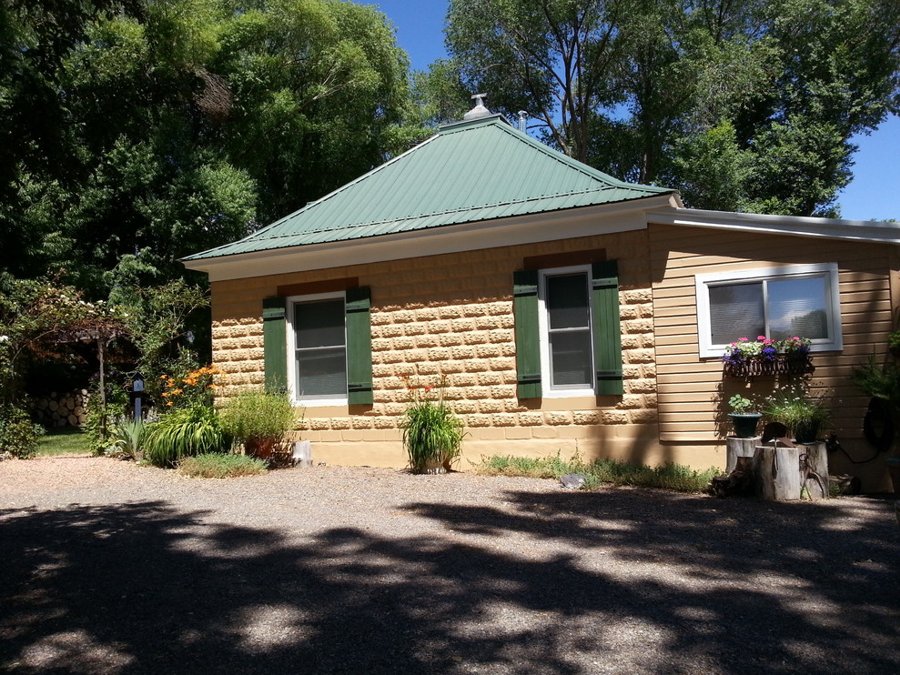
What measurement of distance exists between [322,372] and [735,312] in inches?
238

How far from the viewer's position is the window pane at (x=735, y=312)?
8656 mm

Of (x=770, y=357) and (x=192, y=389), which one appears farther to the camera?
(x=192, y=389)

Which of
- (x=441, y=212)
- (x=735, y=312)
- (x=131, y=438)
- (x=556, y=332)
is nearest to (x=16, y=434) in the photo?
(x=131, y=438)

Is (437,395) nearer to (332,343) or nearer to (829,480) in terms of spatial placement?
(332,343)

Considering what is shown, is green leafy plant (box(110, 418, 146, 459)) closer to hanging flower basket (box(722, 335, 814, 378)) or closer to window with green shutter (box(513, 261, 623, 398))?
window with green shutter (box(513, 261, 623, 398))

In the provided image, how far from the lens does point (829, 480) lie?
7574 mm

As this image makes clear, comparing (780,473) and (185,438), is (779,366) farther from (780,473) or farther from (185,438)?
(185,438)

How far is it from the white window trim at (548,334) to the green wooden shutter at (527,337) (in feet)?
0.29

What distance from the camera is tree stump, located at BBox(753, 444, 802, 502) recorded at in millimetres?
7316

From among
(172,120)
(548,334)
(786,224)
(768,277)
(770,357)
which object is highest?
(172,120)

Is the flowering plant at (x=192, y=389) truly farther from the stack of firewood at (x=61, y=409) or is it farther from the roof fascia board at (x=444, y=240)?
the stack of firewood at (x=61, y=409)

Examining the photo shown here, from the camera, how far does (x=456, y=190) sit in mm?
10969

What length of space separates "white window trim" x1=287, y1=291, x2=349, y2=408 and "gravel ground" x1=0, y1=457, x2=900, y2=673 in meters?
3.41

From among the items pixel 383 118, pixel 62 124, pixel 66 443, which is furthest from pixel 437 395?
pixel 383 118
